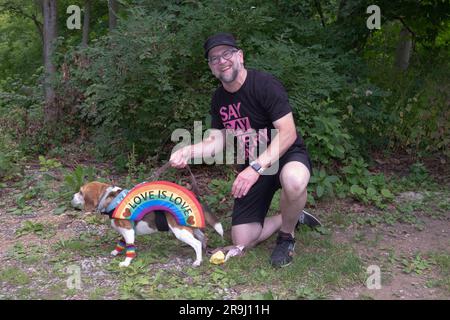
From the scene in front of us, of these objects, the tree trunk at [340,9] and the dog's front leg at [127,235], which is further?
the tree trunk at [340,9]

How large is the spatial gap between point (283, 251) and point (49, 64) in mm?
6602

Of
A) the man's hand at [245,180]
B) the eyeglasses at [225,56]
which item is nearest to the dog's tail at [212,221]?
the man's hand at [245,180]

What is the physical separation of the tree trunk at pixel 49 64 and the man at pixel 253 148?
441 cm

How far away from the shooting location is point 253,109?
3.90m

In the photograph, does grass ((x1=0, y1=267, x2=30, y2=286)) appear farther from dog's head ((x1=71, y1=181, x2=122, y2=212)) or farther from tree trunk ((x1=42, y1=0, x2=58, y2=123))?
tree trunk ((x1=42, y1=0, x2=58, y2=123))

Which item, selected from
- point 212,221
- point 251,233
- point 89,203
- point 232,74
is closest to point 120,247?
point 89,203

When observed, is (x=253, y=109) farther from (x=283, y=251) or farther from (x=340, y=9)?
(x=340, y=9)

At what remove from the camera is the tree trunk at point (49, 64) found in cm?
777

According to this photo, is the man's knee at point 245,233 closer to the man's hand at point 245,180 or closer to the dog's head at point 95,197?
the man's hand at point 245,180

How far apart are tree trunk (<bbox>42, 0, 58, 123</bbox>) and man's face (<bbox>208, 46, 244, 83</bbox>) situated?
4540 mm

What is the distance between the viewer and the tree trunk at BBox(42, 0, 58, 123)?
777 cm

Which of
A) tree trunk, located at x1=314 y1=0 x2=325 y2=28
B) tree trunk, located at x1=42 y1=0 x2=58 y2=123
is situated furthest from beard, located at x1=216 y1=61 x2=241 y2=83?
tree trunk, located at x1=42 y1=0 x2=58 y2=123

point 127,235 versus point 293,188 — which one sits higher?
point 293,188
